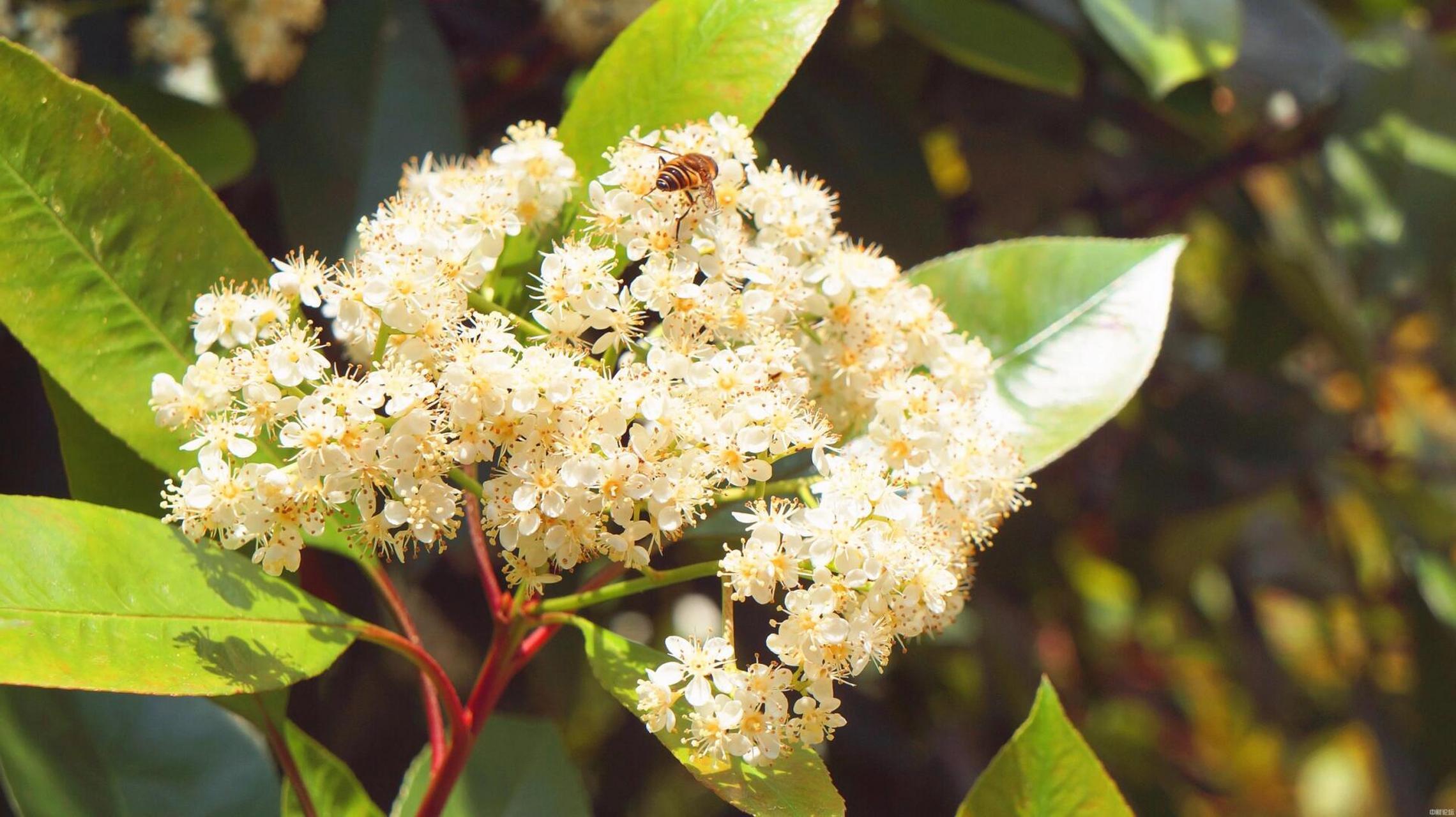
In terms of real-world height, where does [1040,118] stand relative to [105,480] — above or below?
above

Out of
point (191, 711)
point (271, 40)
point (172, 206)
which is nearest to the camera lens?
point (172, 206)

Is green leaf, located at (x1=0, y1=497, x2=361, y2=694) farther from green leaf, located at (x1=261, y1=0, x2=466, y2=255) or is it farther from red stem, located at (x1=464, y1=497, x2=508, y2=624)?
green leaf, located at (x1=261, y1=0, x2=466, y2=255)

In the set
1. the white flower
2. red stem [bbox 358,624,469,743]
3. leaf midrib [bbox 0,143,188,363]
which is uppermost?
leaf midrib [bbox 0,143,188,363]

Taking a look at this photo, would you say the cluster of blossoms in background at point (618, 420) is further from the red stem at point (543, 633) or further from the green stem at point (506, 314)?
the red stem at point (543, 633)

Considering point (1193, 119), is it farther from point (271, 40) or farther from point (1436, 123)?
point (271, 40)

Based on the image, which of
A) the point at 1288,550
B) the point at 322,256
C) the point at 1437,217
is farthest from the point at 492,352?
the point at 1288,550

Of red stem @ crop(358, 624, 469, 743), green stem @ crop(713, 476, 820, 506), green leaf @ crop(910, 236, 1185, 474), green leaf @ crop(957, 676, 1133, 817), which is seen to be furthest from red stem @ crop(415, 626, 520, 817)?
green leaf @ crop(910, 236, 1185, 474)
